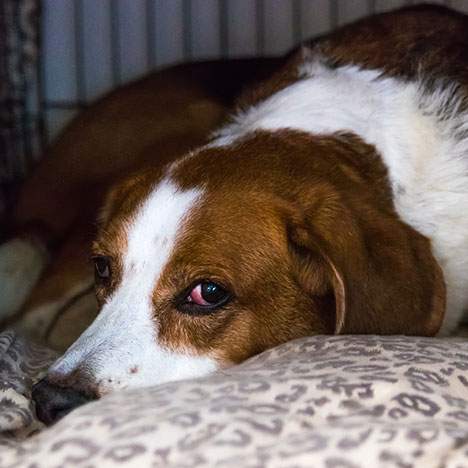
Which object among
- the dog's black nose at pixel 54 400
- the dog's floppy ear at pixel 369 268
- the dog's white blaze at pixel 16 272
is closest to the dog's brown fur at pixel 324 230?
the dog's floppy ear at pixel 369 268

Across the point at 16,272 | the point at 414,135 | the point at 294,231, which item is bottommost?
the point at 16,272

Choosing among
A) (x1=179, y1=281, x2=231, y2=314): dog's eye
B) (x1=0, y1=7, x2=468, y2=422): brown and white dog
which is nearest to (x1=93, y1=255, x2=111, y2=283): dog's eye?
(x1=0, y1=7, x2=468, y2=422): brown and white dog

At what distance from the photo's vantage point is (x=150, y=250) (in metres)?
1.65

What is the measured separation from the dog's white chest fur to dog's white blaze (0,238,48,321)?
28.2 inches

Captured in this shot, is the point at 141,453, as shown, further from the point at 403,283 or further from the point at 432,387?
the point at 403,283

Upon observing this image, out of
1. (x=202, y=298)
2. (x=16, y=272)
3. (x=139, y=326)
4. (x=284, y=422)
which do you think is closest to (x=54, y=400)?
(x=139, y=326)

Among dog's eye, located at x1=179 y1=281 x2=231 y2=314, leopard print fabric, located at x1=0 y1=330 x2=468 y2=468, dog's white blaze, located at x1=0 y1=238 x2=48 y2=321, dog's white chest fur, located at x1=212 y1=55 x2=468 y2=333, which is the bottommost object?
dog's white blaze, located at x1=0 y1=238 x2=48 y2=321

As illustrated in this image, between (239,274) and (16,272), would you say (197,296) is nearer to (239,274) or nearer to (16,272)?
(239,274)

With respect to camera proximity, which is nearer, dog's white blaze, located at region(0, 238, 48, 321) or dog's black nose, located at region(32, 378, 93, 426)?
dog's black nose, located at region(32, 378, 93, 426)

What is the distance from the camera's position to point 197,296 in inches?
63.8

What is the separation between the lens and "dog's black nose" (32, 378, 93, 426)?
149cm

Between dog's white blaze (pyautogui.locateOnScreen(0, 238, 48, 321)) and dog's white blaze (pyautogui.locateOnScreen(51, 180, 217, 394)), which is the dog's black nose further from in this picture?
dog's white blaze (pyautogui.locateOnScreen(0, 238, 48, 321))

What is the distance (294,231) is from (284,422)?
0.55m

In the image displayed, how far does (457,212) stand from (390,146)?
0.57 ft
